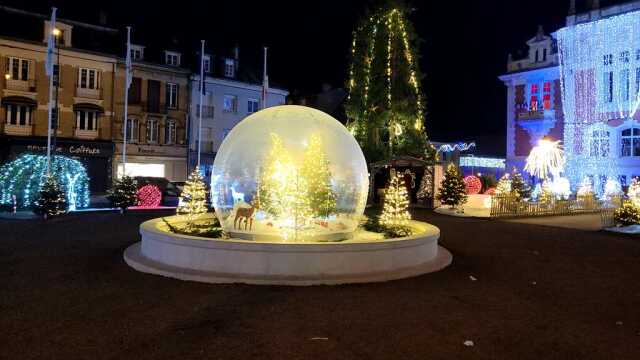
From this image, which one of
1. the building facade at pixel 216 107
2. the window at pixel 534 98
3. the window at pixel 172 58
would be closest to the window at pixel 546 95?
the window at pixel 534 98

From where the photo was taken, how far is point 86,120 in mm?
39812

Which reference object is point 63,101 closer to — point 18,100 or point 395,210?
point 18,100

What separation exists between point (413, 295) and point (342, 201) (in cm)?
400

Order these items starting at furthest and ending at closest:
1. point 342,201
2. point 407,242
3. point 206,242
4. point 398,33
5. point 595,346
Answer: point 398,33, point 342,201, point 407,242, point 206,242, point 595,346

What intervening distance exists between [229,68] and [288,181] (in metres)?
38.8

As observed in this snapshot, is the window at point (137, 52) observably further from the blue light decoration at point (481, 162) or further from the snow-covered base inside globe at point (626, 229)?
the snow-covered base inside globe at point (626, 229)

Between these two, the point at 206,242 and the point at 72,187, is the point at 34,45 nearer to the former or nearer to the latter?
the point at 72,187

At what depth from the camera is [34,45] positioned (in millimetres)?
36562

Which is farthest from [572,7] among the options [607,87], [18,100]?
[18,100]

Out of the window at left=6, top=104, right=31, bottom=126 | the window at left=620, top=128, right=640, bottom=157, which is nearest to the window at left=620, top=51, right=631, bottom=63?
the window at left=620, top=128, right=640, bottom=157

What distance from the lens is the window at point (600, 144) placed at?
34375 millimetres

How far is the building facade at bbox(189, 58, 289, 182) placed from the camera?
150 feet

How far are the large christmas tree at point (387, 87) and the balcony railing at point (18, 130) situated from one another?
23388 mm

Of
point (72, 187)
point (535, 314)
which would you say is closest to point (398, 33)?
point (72, 187)
